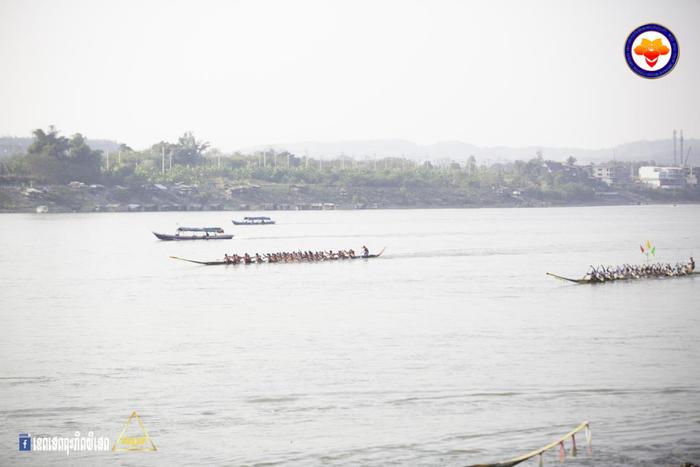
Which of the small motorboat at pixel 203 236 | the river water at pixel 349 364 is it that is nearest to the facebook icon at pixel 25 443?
the river water at pixel 349 364

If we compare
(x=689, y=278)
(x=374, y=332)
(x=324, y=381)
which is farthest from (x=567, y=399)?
(x=689, y=278)

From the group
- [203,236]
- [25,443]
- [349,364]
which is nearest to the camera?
[25,443]

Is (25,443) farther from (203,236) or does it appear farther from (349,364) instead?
(203,236)

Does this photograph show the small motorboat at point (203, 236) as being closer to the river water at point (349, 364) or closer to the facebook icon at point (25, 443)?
the river water at point (349, 364)

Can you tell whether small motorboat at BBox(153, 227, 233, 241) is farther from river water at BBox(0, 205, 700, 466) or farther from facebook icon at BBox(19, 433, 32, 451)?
facebook icon at BBox(19, 433, 32, 451)

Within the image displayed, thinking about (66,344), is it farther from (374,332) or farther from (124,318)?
(374,332)

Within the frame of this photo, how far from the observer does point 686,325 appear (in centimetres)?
5119

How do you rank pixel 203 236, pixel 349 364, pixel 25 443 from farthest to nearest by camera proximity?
pixel 203 236
pixel 349 364
pixel 25 443

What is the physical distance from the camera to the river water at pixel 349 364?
29.6 metres

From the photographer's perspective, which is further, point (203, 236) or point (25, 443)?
point (203, 236)

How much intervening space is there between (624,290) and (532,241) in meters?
59.3

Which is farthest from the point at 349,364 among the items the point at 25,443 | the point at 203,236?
the point at 203,236

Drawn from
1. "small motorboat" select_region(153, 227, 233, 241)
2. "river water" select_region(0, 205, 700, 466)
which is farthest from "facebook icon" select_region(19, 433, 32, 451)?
"small motorboat" select_region(153, 227, 233, 241)

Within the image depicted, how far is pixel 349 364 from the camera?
1610 inches
